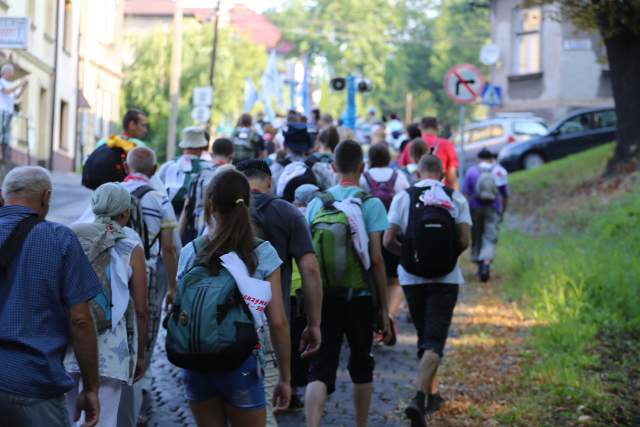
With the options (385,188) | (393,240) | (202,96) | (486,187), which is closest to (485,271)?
(486,187)

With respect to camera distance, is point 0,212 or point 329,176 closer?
point 0,212

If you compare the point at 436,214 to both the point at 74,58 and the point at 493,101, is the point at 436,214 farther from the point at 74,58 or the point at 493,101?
the point at 493,101

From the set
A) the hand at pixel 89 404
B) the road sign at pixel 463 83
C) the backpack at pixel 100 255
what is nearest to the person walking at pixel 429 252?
the backpack at pixel 100 255

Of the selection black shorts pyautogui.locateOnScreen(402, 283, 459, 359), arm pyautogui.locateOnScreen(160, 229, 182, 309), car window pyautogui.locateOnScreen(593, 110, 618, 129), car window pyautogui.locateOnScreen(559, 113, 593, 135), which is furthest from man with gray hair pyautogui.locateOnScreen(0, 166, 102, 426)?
car window pyautogui.locateOnScreen(593, 110, 618, 129)

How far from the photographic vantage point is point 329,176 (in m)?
9.65

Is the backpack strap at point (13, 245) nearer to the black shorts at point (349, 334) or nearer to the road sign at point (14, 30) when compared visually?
the black shorts at point (349, 334)

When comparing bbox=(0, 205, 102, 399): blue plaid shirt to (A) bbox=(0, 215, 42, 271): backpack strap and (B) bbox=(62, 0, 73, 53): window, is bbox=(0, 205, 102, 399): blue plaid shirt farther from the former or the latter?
(B) bbox=(62, 0, 73, 53): window

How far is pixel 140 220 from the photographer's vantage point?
693 cm

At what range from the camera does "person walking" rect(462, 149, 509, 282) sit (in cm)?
1516

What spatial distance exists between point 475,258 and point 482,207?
0.68m

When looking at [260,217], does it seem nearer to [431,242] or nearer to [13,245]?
[13,245]

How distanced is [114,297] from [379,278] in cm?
184

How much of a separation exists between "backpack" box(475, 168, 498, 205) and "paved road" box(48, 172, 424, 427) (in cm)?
395

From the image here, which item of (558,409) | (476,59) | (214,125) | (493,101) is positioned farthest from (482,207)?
(476,59)
